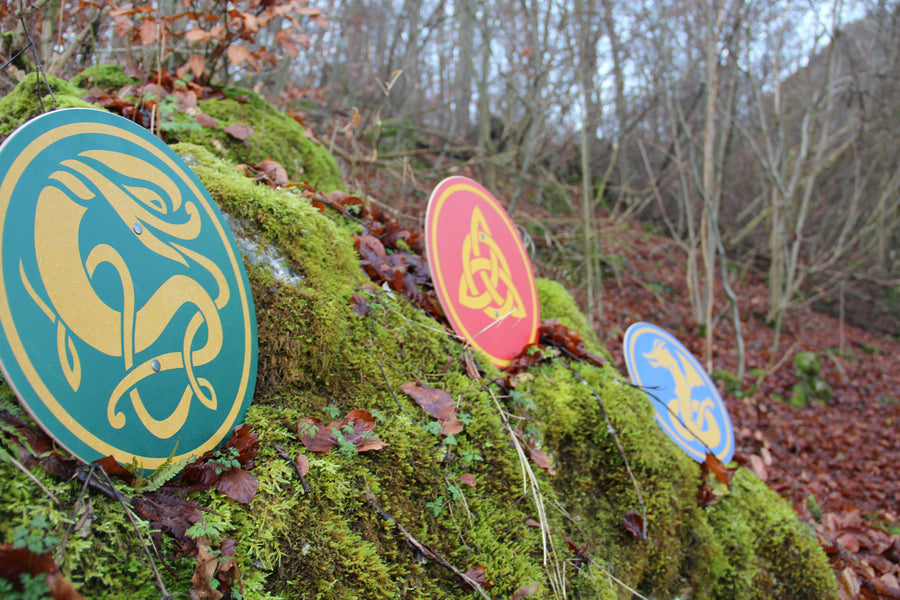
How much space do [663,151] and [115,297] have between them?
7.55 metres

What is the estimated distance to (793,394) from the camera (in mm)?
7480

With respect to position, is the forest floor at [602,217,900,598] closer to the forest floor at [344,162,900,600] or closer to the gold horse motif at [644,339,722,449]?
the forest floor at [344,162,900,600]

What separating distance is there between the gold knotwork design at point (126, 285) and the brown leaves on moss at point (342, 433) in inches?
11.1

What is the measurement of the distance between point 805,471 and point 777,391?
2123 millimetres

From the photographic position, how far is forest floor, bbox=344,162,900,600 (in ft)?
12.5

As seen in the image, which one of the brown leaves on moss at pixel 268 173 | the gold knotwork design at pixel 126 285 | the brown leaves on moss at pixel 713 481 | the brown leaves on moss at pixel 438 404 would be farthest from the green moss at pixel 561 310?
the gold knotwork design at pixel 126 285

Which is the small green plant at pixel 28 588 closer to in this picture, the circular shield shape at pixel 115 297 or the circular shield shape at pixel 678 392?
the circular shield shape at pixel 115 297

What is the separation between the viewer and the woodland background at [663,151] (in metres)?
3.09

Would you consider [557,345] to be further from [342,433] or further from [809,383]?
[809,383]

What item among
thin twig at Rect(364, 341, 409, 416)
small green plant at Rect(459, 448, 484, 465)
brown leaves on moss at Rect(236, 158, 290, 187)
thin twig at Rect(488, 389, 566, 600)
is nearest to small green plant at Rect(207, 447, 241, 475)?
thin twig at Rect(364, 341, 409, 416)

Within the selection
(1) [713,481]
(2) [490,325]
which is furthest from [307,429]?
(1) [713,481]

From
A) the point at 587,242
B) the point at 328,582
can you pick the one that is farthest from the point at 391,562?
the point at 587,242

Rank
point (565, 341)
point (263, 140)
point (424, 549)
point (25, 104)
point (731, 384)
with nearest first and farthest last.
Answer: point (424, 549) → point (25, 104) → point (565, 341) → point (263, 140) → point (731, 384)

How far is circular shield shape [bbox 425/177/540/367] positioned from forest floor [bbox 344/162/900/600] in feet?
1.93
